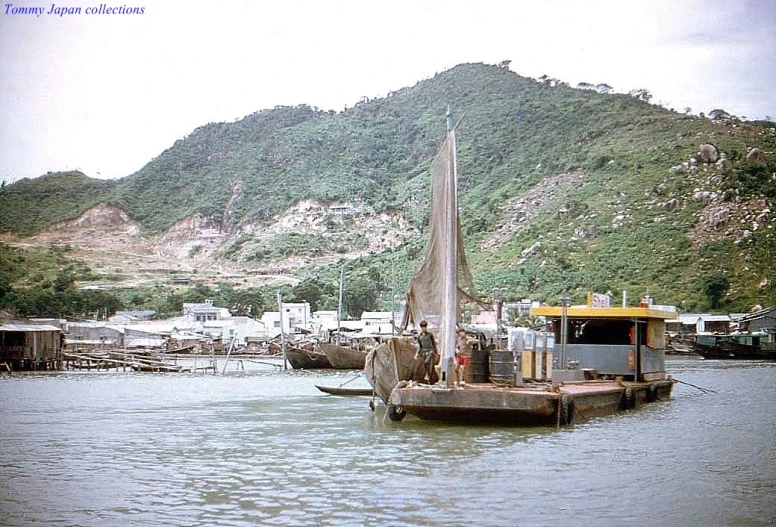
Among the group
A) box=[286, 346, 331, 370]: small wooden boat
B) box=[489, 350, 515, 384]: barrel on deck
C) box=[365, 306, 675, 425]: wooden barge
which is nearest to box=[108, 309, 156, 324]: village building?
box=[286, 346, 331, 370]: small wooden boat

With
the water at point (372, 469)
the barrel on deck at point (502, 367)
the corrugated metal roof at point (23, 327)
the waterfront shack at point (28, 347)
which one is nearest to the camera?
the water at point (372, 469)

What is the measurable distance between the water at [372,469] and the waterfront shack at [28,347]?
67.4 ft

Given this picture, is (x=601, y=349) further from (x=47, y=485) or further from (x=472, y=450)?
(x=47, y=485)

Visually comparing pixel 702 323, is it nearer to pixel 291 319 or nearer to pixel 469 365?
pixel 291 319

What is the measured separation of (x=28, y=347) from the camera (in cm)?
4241

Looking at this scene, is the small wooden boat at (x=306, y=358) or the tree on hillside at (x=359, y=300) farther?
the tree on hillside at (x=359, y=300)

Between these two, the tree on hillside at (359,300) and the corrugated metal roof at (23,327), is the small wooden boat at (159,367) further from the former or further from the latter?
the tree on hillside at (359,300)

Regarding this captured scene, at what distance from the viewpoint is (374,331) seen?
59.6 metres

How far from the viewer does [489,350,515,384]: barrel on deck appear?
15922mm

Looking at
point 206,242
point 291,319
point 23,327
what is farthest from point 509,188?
point 23,327

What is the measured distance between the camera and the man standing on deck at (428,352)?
1609 cm

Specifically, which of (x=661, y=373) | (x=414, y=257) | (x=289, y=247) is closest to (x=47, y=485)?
Result: (x=661, y=373)

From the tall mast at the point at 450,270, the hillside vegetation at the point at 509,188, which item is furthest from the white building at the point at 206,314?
the tall mast at the point at 450,270

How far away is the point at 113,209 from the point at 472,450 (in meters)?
113
